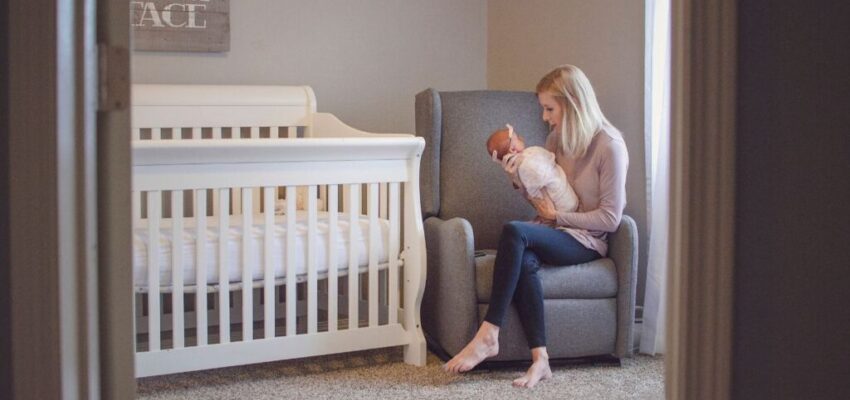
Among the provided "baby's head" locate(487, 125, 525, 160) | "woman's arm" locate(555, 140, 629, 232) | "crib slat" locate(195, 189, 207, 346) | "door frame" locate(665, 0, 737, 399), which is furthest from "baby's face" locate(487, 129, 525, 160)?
"door frame" locate(665, 0, 737, 399)

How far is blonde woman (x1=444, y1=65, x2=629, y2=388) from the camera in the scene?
319cm

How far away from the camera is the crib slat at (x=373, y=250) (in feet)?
10.9

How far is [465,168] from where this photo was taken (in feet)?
12.2

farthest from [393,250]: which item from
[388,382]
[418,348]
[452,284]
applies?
[388,382]

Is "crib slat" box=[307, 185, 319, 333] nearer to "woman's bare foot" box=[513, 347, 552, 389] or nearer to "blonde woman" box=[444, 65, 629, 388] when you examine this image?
"blonde woman" box=[444, 65, 629, 388]

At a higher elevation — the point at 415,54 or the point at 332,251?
the point at 415,54

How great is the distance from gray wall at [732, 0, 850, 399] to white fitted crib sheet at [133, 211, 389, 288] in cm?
196

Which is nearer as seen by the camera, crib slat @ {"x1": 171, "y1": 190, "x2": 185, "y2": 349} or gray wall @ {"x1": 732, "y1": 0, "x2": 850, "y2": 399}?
gray wall @ {"x1": 732, "y1": 0, "x2": 850, "y2": 399}

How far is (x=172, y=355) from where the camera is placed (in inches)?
119

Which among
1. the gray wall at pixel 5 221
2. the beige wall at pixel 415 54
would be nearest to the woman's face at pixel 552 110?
the beige wall at pixel 415 54

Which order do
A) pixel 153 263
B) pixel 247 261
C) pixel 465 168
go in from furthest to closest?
1. pixel 465 168
2. pixel 247 261
3. pixel 153 263

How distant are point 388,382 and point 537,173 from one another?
0.81 m

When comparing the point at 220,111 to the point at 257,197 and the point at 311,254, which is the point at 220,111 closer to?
the point at 257,197

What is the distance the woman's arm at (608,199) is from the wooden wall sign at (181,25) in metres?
1.61
